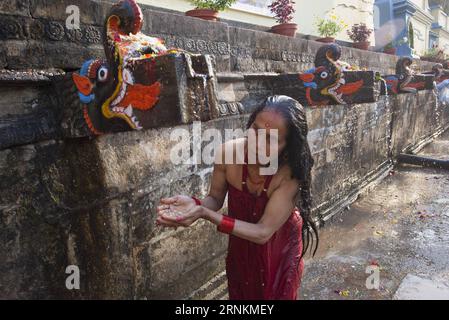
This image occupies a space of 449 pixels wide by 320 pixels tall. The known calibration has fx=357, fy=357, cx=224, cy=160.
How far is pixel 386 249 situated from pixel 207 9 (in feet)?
12.5

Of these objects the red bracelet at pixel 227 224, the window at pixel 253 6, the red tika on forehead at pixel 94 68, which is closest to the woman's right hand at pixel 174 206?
the red bracelet at pixel 227 224

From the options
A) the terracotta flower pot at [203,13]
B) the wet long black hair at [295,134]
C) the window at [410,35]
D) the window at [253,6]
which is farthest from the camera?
the window at [410,35]

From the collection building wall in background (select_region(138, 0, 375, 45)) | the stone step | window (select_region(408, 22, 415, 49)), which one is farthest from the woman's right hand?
window (select_region(408, 22, 415, 49))

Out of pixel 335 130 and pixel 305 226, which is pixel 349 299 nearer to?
pixel 305 226

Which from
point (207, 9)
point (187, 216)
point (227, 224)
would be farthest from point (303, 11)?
point (187, 216)

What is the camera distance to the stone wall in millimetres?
2086

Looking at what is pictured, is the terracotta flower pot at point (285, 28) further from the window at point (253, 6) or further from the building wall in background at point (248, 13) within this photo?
the window at point (253, 6)

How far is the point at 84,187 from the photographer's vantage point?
92.5 inches

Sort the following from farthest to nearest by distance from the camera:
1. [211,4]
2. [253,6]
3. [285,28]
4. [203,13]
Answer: [253,6] < [285,28] < [211,4] < [203,13]

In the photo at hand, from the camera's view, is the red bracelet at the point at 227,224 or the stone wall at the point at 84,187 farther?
the stone wall at the point at 84,187

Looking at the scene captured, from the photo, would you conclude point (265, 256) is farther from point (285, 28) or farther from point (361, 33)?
point (361, 33)

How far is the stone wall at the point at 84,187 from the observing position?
2.09 m

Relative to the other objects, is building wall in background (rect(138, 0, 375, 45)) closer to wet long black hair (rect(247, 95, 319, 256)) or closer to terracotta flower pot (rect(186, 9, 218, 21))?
terracotta flower pot (rect(186, 9, 218, 21))

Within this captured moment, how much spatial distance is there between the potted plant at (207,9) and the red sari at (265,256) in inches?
106
